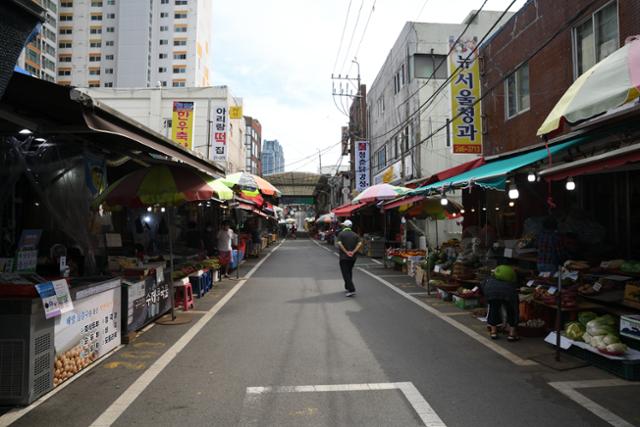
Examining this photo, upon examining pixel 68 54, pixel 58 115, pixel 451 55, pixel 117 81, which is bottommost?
pixel 58 115

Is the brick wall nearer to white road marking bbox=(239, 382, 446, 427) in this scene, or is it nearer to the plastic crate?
the plastic crate

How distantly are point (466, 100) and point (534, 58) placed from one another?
120 inches

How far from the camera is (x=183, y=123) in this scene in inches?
1003

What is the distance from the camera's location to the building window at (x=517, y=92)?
12531 millimetres

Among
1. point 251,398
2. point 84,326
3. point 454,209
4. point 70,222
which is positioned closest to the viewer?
point 251,398

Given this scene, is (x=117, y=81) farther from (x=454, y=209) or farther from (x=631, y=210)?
(x=631, y=210)

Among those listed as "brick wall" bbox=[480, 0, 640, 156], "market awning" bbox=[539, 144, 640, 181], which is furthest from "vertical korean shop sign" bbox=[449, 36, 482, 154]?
"market awning" bbox=[539, 144, 640, 181]

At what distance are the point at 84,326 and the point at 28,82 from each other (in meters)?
2.97

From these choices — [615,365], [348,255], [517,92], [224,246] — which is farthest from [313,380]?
[517,92]

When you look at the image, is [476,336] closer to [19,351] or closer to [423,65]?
[19,351]

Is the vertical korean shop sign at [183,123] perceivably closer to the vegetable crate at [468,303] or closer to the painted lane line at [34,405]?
the vegetable crate at [468,303]

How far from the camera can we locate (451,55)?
48.9 feet

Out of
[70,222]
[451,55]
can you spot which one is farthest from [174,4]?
[70,222]

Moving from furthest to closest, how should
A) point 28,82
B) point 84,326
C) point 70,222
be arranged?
point 70,222
point 84,326
point 28,82
